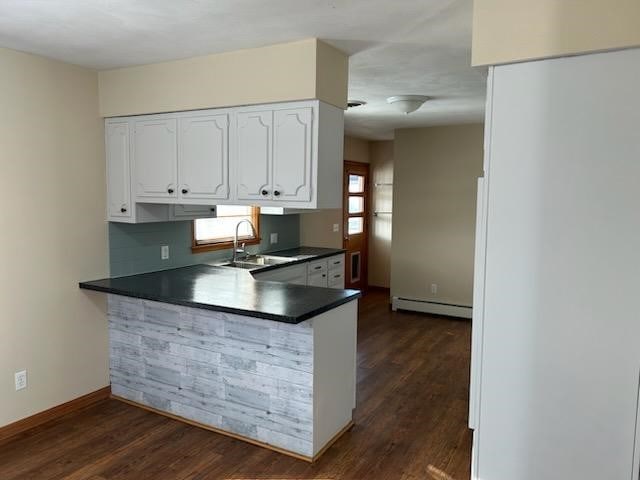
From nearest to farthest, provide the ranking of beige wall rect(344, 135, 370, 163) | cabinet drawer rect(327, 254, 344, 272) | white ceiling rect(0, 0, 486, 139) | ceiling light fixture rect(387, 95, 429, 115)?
white ceiling rect(0, 0, 486, 139) → ceiling light fixture rect(387, 95, 429, 115) → cabinet drawer rect(327, 254, 344, 272) → beige wall rect(344, 135, 370, 163)

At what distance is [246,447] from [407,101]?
Answer: 3.09m

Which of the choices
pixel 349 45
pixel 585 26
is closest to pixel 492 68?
pixel 585 26

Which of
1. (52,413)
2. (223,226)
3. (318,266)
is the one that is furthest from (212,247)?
(52,413)

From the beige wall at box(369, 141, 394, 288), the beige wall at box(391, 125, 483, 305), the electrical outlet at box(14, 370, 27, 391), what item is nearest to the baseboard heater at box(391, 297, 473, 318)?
the beige wall at box(391, 125, 483, 305)

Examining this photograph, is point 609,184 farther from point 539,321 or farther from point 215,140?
point 215,140

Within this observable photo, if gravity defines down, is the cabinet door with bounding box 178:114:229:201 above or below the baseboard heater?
above

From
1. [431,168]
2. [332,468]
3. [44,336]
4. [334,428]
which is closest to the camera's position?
[332,468]

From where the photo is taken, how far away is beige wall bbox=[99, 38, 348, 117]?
2.79 meters

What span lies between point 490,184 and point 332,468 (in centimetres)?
181

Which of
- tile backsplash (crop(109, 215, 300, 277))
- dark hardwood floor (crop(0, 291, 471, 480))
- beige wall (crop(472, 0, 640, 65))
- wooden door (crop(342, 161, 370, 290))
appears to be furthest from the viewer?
wooden door (crop(342, 161, 370, 290))

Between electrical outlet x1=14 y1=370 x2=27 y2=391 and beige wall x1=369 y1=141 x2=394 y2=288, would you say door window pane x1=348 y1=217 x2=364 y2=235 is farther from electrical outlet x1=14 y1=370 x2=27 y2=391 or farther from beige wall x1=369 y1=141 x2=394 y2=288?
electrical outlet x1=14 y1=370 x2=27 y2=391

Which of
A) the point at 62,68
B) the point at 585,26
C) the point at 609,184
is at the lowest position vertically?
the point at 609,184

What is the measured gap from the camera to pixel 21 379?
123 inches

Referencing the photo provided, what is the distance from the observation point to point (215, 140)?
10.4 feet
